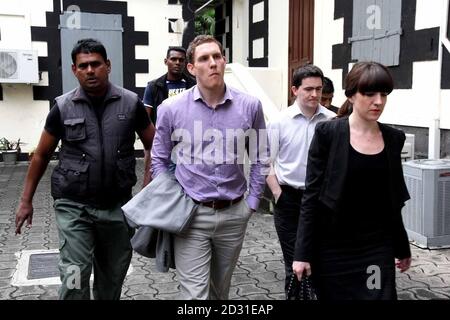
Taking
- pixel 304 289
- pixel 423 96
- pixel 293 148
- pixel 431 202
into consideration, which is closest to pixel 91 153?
pixel 293 148

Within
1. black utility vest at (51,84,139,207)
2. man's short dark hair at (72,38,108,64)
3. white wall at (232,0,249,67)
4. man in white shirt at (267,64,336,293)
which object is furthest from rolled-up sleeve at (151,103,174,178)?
white wall at (232,0,249,67)

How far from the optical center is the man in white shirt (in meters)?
3.42

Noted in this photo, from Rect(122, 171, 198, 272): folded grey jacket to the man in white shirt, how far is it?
0.86 meters

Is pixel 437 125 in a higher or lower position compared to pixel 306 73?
lower

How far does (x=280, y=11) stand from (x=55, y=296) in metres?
7.28

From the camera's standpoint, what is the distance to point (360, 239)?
243 cm

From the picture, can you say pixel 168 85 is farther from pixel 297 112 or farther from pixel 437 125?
pixel 437 125

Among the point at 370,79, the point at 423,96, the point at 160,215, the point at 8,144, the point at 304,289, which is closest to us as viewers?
the point at 370,79

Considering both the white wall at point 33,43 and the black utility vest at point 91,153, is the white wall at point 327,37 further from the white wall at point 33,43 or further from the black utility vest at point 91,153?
the black utility vest at point 91,153

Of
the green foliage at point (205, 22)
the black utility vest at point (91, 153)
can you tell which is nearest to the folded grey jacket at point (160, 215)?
the black utility vest at point (91, 153)

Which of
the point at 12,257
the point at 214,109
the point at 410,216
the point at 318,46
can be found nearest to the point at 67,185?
the point at 214,109

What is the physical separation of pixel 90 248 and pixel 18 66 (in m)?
7.26

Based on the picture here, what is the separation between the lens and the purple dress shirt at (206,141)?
283 cm

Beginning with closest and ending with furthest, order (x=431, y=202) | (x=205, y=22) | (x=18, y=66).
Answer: (x=431, y=202) < (x=18, y=66) < (x=205, y=22)
